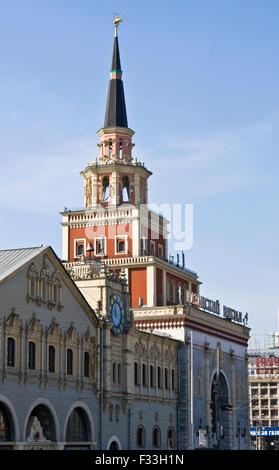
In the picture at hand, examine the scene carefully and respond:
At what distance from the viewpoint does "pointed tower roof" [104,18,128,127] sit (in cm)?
9675

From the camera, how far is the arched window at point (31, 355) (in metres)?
57.8

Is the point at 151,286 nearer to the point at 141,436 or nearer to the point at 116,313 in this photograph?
the point at 141,436

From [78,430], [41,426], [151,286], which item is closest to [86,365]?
[78,430]

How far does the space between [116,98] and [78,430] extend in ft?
150

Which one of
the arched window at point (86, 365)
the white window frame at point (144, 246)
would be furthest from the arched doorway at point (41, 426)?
the white window frame at point (144, 246)

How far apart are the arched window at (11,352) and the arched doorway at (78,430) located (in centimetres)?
931

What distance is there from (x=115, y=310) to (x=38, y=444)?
621 inches

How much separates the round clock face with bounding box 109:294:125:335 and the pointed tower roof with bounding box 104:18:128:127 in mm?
30529

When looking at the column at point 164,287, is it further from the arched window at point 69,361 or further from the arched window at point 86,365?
the arched window at point 69,361

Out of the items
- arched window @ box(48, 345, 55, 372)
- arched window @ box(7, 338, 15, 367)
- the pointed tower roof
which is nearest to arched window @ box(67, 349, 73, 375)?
arched window @ box(48, 345, 55, 372)
